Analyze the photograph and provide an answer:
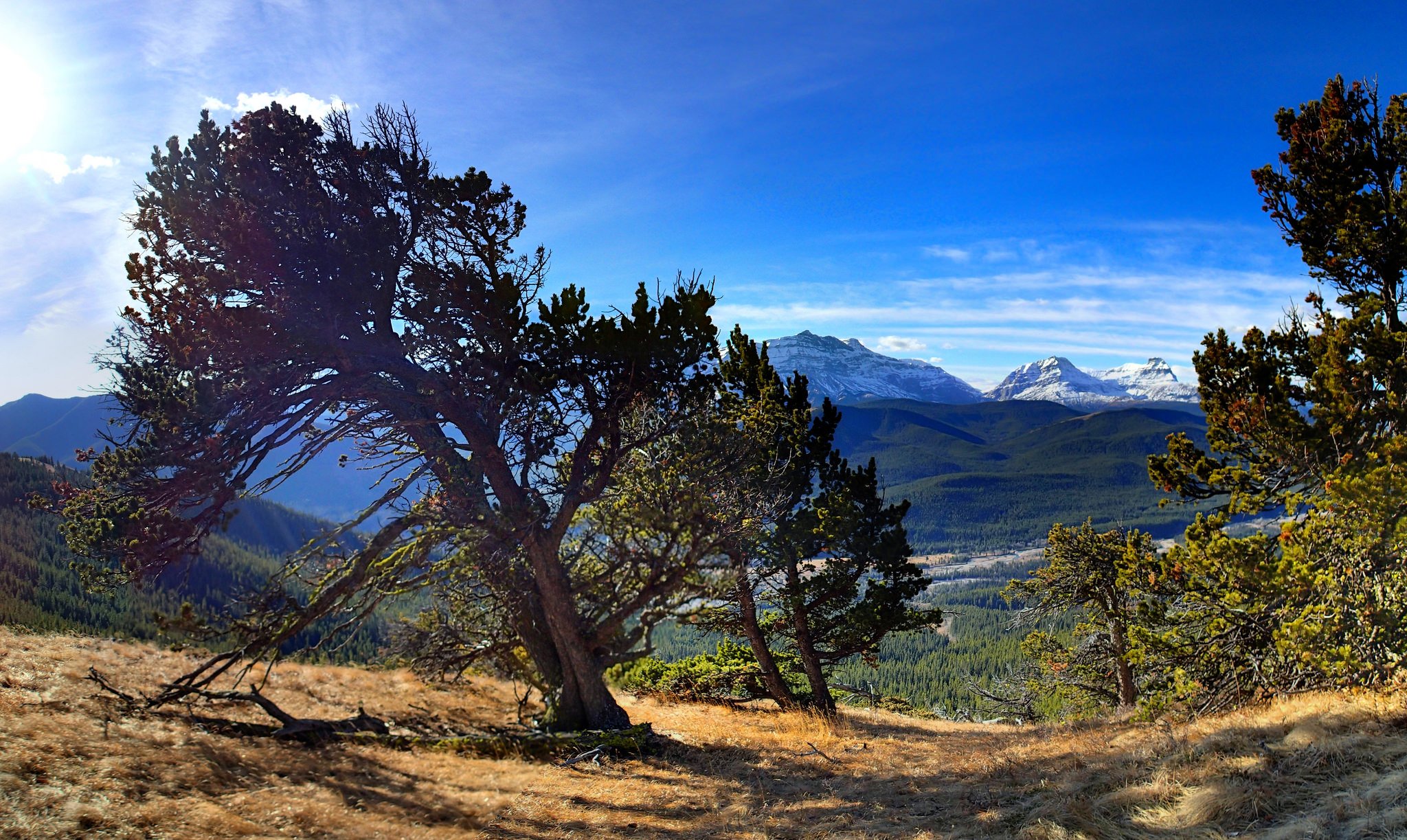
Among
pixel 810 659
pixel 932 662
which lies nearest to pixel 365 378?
pixel 810 659

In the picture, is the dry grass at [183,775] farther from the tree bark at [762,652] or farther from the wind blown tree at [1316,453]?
the wind blown tree at [1316,453]

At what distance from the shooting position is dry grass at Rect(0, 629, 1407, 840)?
6.16m

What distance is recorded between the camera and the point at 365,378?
1094cm

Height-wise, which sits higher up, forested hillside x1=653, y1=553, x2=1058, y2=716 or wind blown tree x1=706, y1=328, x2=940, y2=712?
wind blown tree x1=706, y1=328, x2=940, y2=712

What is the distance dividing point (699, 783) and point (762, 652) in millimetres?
9894

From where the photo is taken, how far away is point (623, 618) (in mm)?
12773

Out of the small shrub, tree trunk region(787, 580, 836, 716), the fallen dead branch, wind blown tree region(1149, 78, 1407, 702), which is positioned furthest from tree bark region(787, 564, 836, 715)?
wind blown tree region(1149, 78, 1407, 702)

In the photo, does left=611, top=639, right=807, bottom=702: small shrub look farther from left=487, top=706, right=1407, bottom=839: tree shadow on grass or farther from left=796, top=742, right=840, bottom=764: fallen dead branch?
left=487, top=706, right=1407, bottom=839: tree shadow on grass

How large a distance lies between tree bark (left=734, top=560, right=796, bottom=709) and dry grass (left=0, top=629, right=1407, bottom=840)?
6.66 metres

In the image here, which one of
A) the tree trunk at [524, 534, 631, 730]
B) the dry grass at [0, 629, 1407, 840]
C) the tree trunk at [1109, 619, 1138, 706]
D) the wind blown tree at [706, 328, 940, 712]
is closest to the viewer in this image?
the dry grass at [0, 629, 1407, 840]

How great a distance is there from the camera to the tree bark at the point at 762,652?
19609 millimetres

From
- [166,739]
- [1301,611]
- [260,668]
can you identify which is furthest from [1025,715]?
[166,739]

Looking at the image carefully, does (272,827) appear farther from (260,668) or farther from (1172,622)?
(1172,622)

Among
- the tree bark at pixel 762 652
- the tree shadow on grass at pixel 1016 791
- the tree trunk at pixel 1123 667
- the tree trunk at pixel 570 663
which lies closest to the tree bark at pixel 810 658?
the tree bark at pixel 762 652
